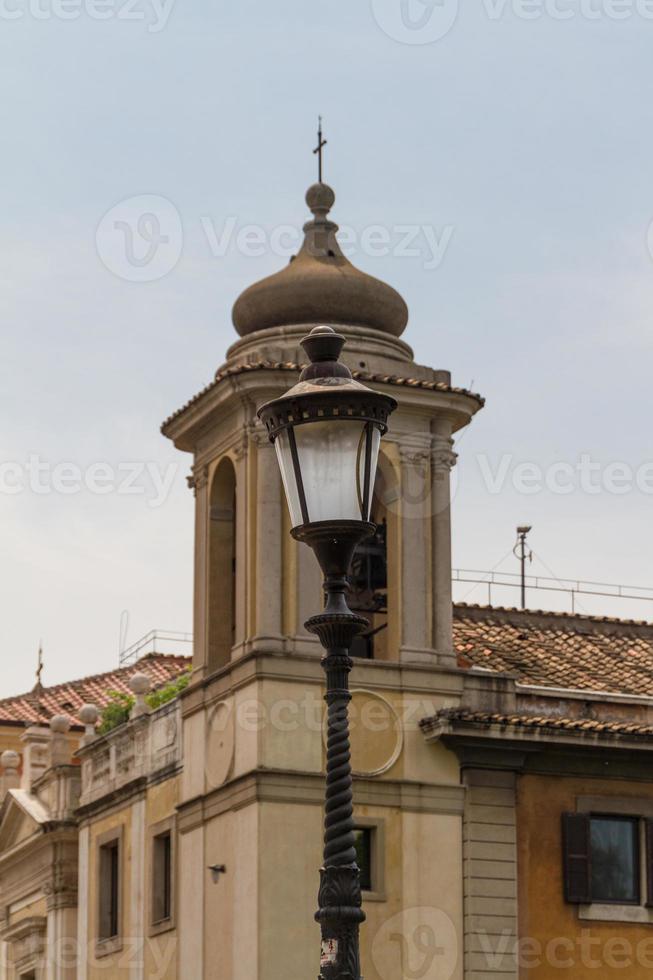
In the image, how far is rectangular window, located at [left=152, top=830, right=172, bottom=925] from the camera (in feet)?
96.8

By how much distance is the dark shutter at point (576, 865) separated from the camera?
27.3m

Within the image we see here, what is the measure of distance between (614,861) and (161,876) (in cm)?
641

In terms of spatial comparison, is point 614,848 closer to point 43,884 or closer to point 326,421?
point 43,884

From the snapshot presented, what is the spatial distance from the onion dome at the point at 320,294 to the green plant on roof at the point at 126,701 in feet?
24.8

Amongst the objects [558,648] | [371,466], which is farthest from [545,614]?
[371,466]

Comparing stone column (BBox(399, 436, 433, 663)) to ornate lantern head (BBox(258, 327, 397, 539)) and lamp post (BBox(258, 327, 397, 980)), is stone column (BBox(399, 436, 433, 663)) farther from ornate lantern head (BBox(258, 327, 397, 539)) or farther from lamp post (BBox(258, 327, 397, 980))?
ornate lantern head (BBox(258, 327, 397, 539))

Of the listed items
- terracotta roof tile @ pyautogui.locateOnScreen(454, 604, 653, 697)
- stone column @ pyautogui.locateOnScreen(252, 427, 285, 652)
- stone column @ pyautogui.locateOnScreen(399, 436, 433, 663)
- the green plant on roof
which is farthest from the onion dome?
the green plant on roof

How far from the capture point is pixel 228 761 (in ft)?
88.9

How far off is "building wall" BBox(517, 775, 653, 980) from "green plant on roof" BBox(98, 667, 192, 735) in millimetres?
8383

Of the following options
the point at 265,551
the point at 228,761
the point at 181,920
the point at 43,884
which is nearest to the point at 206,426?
the point at 265,551

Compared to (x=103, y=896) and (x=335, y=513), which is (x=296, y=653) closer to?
(x=103, y=896)

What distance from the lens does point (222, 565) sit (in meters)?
29.0

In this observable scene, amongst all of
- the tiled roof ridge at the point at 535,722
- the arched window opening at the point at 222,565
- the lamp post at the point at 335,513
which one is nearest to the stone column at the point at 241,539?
the arched window opening at the point at 222,565

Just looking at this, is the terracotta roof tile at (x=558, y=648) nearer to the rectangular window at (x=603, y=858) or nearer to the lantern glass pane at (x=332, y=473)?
the rectangular window at (x=603, y=858)
